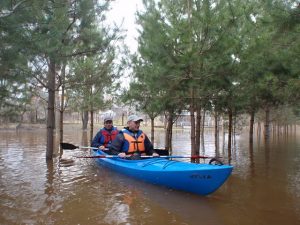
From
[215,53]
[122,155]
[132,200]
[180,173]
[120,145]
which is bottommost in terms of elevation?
[132,200]

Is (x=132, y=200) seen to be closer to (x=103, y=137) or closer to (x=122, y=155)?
(x=122, y=155)

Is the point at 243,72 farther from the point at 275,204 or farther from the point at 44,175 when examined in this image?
the point at 44,175

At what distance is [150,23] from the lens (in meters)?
10.6

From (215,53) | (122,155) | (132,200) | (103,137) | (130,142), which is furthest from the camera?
(103,137)

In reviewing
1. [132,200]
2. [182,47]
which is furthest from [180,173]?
[182,47]

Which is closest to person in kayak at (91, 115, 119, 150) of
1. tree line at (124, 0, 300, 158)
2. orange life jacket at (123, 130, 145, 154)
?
tree line at (124, 0, 300, 158)

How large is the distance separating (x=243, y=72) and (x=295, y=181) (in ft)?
11.3

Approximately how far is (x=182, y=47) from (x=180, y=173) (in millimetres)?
3889

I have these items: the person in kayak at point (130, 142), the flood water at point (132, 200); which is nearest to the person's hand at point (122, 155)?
the person in kayak at point (130, 142)

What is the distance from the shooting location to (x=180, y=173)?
7.45 metres

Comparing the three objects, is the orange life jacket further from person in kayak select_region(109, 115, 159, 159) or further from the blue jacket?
the blue jacket

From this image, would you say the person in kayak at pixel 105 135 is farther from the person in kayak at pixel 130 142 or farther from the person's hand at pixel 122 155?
the person's hand at pixel 122 155

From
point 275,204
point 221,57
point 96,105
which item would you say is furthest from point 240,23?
point 96,105

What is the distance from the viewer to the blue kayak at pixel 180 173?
6.95 metres
